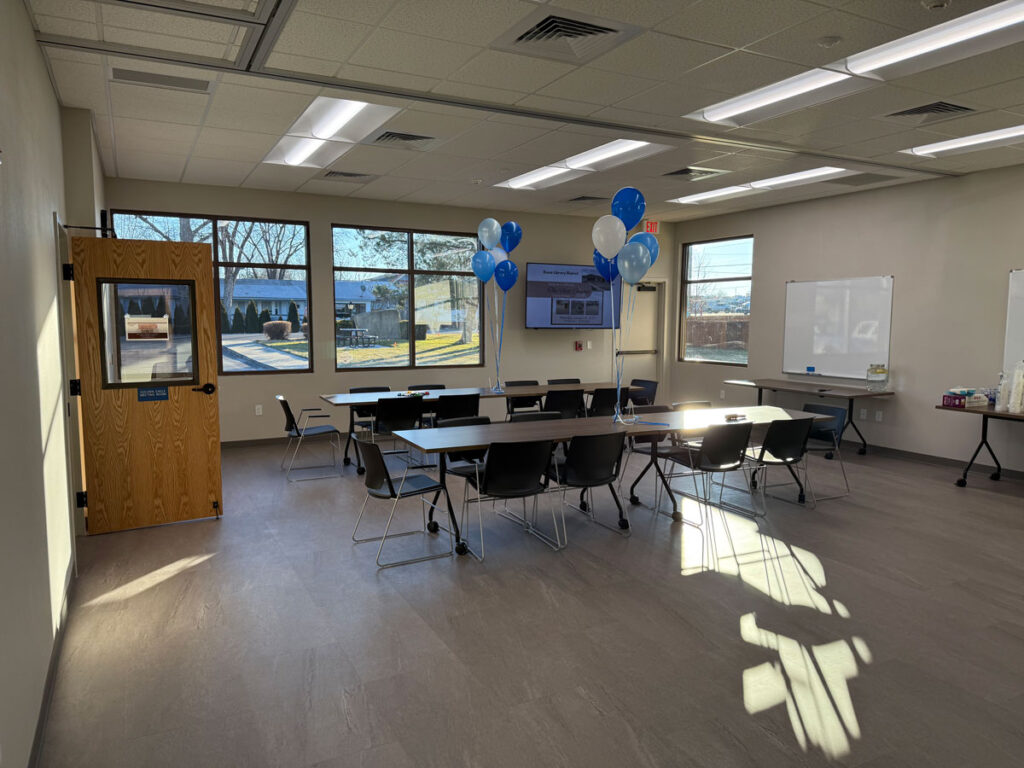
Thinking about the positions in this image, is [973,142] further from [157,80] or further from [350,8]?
[157,80]

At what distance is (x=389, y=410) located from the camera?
21.4ft

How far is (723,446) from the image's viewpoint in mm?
5145

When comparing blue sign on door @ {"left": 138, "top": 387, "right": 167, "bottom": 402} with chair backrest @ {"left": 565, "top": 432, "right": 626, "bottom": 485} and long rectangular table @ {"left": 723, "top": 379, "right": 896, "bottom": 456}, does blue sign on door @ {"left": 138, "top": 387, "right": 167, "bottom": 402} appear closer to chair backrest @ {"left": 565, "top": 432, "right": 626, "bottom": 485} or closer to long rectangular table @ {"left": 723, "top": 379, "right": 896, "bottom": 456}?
chair backrest @ {"left": 565, "top": 432, "right": 626, "bottom": 485}

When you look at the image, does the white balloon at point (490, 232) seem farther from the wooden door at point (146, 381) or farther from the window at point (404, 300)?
the wooden door at point (146, 381)

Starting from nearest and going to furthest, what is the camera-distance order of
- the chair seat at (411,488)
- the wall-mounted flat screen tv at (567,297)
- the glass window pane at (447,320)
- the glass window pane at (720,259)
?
the chair seat at (411,488) → the glass window pane at (447,320) → the glass window pane at (720,259) → the wall-mounted flat screen tv at (567,297)

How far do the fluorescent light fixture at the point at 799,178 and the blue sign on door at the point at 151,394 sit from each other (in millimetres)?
6455

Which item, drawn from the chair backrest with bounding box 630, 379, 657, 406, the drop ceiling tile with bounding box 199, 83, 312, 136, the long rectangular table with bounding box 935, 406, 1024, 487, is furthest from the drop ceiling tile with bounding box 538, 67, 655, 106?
the long rectangular table with bounding box 935, 406, 1024, 487

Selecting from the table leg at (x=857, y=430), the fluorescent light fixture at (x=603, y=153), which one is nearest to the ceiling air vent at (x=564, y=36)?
the fluorescent light fixture at (x=603, y=153)

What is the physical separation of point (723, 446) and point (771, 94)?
2.61m

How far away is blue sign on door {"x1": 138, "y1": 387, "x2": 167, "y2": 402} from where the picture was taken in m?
4.94

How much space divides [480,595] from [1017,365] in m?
5.77

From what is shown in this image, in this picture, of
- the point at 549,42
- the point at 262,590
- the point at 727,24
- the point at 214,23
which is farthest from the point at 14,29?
the point at 727,24

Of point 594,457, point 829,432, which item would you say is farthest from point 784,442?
point 594,457

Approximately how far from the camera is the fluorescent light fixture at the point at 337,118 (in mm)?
5340
